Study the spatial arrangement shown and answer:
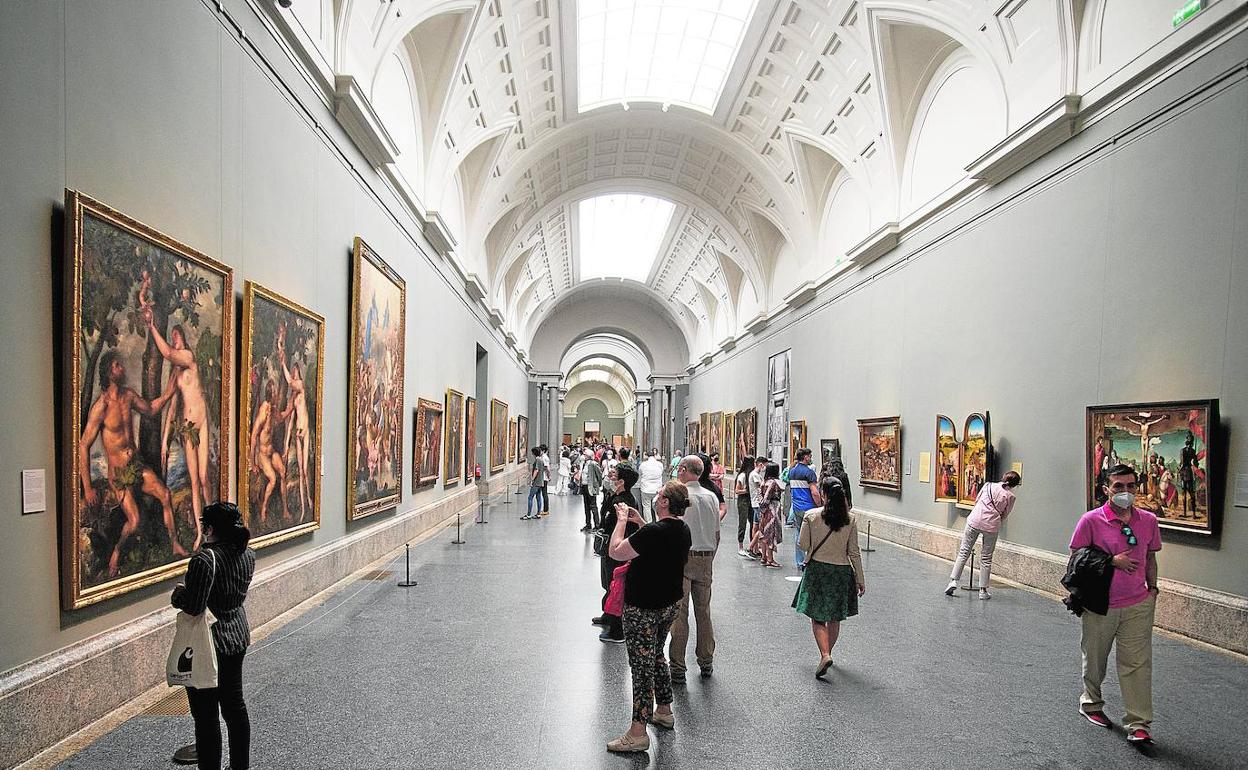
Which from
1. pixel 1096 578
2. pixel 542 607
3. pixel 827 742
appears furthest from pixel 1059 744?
pixel 542 607

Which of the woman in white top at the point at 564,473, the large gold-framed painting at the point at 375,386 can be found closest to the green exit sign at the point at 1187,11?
the large gold-framed painting at the point at 375,386

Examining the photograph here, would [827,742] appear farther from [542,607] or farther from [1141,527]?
[542,607]

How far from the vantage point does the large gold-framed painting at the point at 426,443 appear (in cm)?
1420

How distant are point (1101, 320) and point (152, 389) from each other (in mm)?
10570

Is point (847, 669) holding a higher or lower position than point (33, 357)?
lower

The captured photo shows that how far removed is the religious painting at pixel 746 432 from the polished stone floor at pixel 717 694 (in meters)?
18.6

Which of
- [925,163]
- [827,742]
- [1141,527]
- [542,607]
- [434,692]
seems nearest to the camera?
[827,742]

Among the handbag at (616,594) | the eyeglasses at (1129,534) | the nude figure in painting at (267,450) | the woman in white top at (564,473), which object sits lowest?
the woman in white top at (564,473)

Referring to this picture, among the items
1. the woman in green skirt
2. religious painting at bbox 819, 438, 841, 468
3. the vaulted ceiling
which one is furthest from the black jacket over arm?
religious painting at bbox 819, 438, 841, 468

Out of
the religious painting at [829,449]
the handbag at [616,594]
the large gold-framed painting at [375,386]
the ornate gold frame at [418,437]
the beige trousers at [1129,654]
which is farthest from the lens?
the religious painting at [829,449]

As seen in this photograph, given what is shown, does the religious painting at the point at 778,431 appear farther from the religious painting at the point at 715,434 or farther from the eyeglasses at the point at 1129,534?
the eyeglasses at the point at 1129,534

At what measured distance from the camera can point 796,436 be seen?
22.6 metres

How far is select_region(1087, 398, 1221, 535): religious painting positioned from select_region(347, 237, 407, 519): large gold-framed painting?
922cm

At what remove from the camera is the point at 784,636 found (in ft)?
24.8
